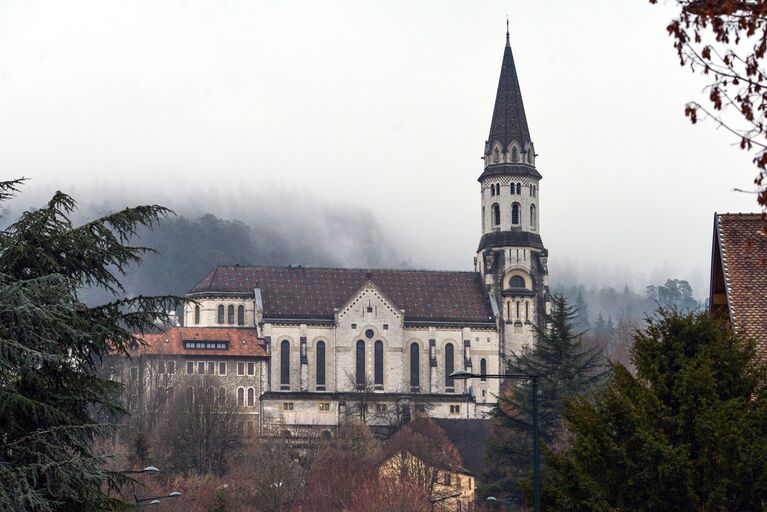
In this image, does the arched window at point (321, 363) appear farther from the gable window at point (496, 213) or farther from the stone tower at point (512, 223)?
the gable window at point (496, 213)

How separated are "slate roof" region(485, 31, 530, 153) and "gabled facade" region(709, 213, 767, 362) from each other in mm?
122312

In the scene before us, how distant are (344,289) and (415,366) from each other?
10.9m

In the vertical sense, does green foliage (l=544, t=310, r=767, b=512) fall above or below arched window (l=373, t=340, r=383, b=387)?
below

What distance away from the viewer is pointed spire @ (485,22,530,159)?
516ft

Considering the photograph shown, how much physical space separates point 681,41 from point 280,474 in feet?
242

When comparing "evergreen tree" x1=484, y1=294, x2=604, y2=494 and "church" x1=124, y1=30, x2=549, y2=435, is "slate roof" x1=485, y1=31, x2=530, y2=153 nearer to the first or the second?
"church" x1=124, y1=30, x2=549, y2=435

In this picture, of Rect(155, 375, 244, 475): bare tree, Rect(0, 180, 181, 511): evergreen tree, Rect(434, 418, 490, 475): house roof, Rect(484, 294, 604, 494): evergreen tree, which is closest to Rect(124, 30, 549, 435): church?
Rect(434, 418, 490, 475): house roof

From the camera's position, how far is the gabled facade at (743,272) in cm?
3253

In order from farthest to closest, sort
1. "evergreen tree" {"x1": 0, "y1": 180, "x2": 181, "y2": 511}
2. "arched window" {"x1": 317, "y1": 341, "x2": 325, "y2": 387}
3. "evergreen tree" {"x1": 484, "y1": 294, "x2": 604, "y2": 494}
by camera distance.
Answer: "arched window" {"x1": 317, "y1": 341, "x2": 325, "y2": 387} → "evergreen tree" {"x1": 484, "y1": 294, "x2": 604, "y2": 494} → "evergreen tree" {"x1": 0, "y1": 180, "x2": 181, "y2": 511}

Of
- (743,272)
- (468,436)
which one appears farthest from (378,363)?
(743,272)

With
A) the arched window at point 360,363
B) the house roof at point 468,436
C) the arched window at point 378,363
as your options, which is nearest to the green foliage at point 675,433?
the house roof at point 468,436

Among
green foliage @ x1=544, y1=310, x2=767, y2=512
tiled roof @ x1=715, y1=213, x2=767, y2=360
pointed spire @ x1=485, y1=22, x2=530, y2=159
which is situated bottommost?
green foliage @ x1=544, y1=310, x2=767, y2=512

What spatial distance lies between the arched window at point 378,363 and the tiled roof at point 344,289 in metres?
4.53

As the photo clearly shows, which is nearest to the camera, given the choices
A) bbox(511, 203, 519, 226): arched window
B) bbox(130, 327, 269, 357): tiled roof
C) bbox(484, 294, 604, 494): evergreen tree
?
bbox(484, 294, 604, 494): evergreen tree
